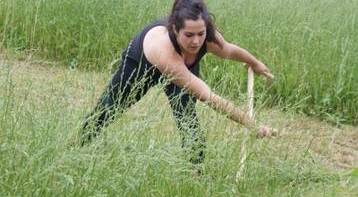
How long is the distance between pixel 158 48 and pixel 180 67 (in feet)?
0.56

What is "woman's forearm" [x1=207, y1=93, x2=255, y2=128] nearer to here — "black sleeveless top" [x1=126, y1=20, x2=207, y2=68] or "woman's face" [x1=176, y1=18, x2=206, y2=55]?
"woman's face" [x1=176, y1=18, x2=206, y2=55]

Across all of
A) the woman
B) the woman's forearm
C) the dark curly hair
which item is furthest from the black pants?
the dark curly hair

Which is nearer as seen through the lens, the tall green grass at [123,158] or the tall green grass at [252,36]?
the tall green grass at [123,158]

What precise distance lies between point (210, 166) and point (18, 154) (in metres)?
0.89

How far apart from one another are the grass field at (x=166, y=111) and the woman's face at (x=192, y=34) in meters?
0.30

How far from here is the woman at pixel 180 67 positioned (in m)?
3.05

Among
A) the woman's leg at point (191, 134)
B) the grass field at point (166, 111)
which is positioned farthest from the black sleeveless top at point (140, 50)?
the woman's leg at point (191, 134)

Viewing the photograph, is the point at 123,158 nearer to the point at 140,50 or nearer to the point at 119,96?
the point at 119,96

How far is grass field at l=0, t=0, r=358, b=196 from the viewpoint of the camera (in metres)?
2.63

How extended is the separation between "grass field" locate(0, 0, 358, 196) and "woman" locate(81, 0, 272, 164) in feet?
0.21

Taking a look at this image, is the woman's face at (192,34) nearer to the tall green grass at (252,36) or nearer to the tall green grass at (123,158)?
the tall green grass at (123,158)

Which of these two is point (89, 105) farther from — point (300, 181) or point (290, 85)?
point (290, 85)

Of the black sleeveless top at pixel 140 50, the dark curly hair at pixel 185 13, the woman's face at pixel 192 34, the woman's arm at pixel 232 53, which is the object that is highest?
the dark curly hair at pixel 185 13

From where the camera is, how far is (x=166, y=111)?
3.23 m
